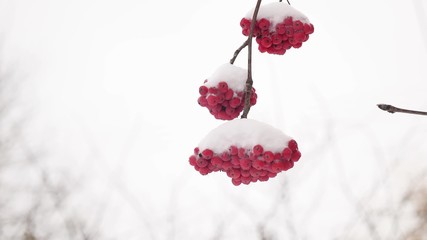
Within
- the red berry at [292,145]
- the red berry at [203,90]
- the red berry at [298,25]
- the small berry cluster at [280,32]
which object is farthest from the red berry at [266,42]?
the red berry at [292,145]

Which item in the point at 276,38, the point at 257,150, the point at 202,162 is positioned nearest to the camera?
the point at 257,150

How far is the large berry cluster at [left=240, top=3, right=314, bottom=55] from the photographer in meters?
1.55

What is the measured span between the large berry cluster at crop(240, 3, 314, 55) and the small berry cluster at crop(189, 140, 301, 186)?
1.42 feet

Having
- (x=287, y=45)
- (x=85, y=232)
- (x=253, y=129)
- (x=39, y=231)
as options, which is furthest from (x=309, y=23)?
(x=39, y=231)

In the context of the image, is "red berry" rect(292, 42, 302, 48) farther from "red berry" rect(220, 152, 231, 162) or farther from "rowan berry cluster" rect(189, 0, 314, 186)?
"red berry" rect(220, 152, 231, 162)

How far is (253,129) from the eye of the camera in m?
1.26

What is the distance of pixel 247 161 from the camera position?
1.31 metres

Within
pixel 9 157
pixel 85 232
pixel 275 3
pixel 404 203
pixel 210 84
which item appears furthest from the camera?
pixel 9 157

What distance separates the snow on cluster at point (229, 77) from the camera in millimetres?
1425

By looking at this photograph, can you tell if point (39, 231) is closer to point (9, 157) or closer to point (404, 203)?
point (9, 157)

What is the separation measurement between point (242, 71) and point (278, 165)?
36 cm

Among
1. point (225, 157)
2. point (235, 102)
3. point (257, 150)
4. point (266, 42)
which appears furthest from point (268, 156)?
point (266, 42)

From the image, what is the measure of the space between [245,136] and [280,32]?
18.5 inches

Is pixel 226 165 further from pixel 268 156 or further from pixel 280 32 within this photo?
pixel 280 32
